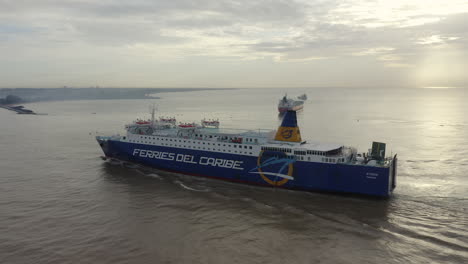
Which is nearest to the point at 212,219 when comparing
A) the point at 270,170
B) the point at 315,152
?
the point at 270,170

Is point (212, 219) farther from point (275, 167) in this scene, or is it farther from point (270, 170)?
point (275, 167)

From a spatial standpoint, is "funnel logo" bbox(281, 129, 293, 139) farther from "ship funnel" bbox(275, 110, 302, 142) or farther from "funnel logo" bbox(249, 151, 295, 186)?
"funnel logo" bbox(249, 151, 295, 186)

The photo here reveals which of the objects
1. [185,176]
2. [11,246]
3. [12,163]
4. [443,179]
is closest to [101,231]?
[11,246]

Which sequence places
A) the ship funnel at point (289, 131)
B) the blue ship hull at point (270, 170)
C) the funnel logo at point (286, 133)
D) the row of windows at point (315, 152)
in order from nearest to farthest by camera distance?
the blue ship hull at point (270, 170) < the row of windows at point (315, 152) < the ship funnel at point (289, 131) < the funnel logo at point (286, 133)

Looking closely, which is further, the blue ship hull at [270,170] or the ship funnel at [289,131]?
the ship funnel at [289,131]

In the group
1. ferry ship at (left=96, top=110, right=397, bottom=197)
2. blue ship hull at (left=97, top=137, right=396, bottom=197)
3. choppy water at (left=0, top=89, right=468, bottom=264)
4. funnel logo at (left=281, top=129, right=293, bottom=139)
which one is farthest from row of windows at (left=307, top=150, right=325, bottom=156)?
choppy water at (left=0, top=89, right=468, bottom=264)

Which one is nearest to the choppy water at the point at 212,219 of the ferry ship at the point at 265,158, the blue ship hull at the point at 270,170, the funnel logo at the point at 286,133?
the blue ship hull at the point at 270,170

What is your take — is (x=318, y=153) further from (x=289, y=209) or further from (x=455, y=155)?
(x=455, y=155)

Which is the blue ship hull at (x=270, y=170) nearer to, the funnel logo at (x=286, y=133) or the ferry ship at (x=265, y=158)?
the ferry ship at (x=265, y=158)
